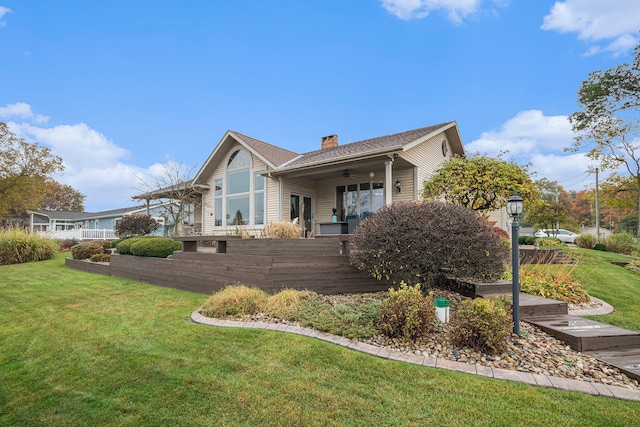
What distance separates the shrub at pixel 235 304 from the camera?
16.6 feet

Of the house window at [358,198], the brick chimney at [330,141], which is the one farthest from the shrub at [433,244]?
the brick chimney at [330,141]

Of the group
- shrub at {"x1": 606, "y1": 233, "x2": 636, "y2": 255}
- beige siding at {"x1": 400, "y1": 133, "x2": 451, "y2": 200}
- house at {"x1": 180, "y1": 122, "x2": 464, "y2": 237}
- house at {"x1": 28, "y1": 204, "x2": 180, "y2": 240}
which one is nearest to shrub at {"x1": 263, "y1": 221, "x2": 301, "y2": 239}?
house at {"x1": 180, "y1": 122, "x2": 464, "y2": 237}

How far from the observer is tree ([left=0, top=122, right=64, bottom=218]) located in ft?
73.9

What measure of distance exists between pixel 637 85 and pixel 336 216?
19.0 metres

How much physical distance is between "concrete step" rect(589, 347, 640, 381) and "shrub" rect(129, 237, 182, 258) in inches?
377

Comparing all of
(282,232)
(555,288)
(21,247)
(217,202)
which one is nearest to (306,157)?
(217,202)

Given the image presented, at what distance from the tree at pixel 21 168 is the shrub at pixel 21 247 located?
44.6 ft

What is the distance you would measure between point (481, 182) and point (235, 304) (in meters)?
7.69

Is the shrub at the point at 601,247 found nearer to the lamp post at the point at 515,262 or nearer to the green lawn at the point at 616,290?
the green lawn at the point at 616,290

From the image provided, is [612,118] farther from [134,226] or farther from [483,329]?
[134,226]

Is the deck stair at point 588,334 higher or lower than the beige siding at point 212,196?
lower

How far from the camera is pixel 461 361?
11.1 feet

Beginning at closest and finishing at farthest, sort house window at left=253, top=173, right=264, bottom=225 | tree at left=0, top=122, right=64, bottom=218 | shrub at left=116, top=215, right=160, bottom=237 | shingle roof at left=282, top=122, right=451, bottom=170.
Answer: shingle roof at left=282, top=122, right=451, bottom=170, house window at left=253, top=173, right=264, bottom=225, shrub at left=116, top=215, right=160, bottom=237, tree at left=0, top=122, right=64, bottom=218

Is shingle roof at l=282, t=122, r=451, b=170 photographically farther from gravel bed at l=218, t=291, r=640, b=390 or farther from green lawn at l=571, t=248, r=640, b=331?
gravel bed at l=218, t=291, r=640, b=390
